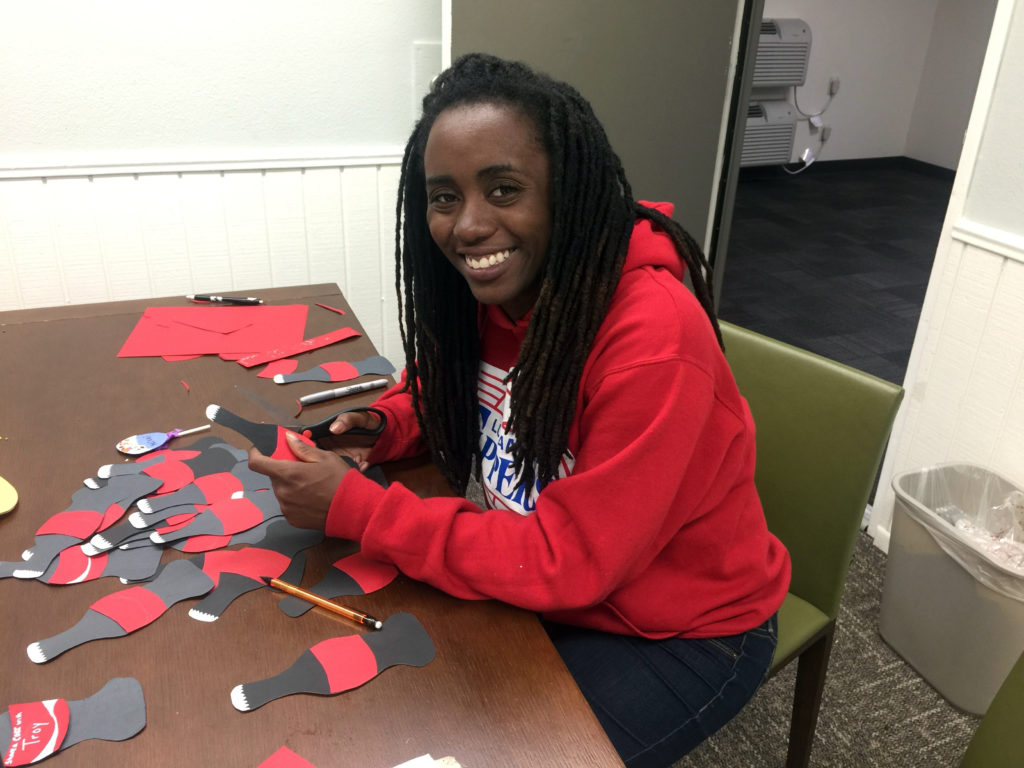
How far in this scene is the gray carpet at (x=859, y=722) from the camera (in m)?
1.52

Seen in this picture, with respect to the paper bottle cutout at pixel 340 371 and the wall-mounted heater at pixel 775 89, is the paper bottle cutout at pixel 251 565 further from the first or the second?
the wall-mounted heater at pixel 775 89

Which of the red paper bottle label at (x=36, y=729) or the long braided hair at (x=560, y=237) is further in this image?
the long braided hair at (x=560, y=237)

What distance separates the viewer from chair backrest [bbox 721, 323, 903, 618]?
1.16 metres

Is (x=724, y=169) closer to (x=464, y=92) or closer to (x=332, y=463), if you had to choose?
(x=464, y=92)

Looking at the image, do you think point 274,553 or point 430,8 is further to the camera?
point 430,8

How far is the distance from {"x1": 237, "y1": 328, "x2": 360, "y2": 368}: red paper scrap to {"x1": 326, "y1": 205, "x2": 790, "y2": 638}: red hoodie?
53cm

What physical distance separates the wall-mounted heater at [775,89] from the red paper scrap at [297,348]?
156 inches

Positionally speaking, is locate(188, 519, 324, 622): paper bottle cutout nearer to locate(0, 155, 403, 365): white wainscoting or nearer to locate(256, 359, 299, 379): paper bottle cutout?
locate(256, 359, 299, 379): paper bottle cutout

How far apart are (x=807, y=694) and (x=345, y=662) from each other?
2.90ft

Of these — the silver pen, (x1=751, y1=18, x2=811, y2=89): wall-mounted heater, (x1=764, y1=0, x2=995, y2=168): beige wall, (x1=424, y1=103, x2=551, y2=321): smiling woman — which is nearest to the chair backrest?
(x1=424, y1=103, x2=551, y2=321): smiling woman

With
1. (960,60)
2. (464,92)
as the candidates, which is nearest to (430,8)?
(464,92)

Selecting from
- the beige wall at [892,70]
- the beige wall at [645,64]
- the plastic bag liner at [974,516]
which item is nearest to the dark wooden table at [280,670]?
the plastic bag liner at [974,516]

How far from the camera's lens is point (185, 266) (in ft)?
7.61

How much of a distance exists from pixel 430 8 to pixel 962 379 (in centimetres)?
172
